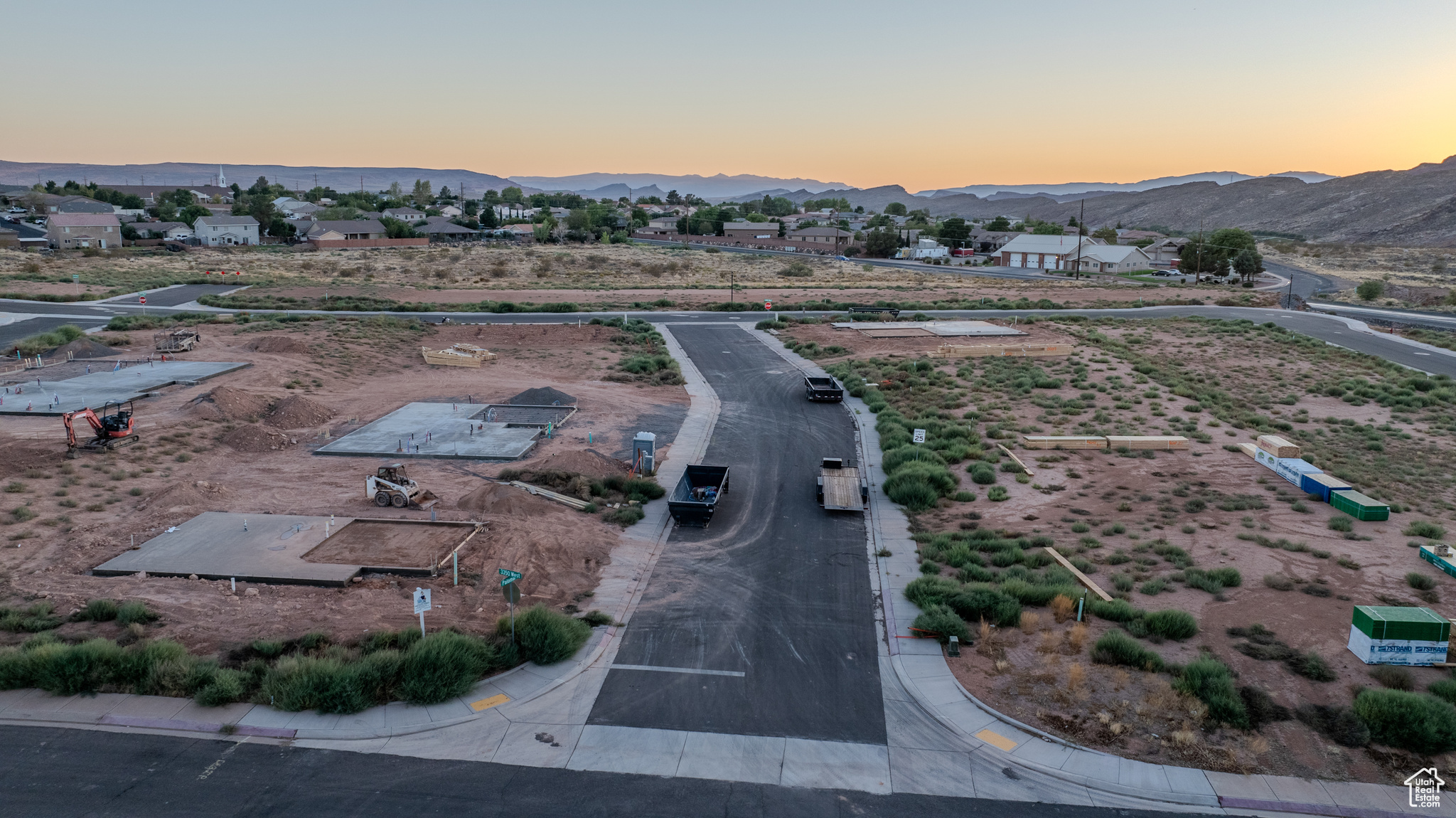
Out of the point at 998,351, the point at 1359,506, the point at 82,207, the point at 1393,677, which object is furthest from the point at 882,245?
the point at 82,207

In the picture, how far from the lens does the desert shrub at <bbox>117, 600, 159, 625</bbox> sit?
1727 cm

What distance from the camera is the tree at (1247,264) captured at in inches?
4040

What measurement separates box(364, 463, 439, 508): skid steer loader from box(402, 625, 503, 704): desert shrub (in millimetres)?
9028

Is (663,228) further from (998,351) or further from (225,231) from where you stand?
(998,351)

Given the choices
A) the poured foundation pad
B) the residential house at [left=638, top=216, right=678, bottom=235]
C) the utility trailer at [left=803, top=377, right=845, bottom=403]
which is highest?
the residential house at [left=638, top=216, right=678, bottom=235]

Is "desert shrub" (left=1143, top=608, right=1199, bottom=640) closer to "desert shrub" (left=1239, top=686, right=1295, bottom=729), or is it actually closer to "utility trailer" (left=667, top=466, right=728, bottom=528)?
"desert shrub" (left=1239, top=686, right=1295, bottom=729)

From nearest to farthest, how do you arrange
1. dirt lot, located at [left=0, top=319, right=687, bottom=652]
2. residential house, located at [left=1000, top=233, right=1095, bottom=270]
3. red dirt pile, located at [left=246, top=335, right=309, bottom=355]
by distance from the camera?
dirt lot, located at [left=0, top=319, right=687, bottom=652], red dirt pile, located at [left=246, top=335, right=309, bottom=355], residential house, located at [left=1000, top=233, right=1095, bottom=270]

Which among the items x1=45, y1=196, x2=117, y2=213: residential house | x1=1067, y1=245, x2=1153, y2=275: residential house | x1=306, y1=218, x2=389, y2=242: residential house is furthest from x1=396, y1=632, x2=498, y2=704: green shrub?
x1=45, y1=196, x2=117, y2=213: residential house

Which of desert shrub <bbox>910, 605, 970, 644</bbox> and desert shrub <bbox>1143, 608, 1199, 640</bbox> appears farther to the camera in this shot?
desert shrub <bbox>910, 605, 970, 644</bbox>

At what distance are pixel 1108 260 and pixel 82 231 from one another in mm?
145804

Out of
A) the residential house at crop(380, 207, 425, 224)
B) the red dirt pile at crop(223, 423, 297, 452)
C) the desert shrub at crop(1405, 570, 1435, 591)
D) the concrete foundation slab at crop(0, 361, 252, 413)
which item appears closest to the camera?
the desert shrub at crop(1405, 570, 1435, 591)

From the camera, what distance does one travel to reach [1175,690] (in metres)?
15.0

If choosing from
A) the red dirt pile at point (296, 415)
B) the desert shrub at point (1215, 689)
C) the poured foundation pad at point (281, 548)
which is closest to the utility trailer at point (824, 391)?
the poured foundation pad at point (281, 548)

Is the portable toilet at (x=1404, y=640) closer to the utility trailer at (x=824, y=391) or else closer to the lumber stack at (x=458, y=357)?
the utility trailer at (x=824, y=391)
